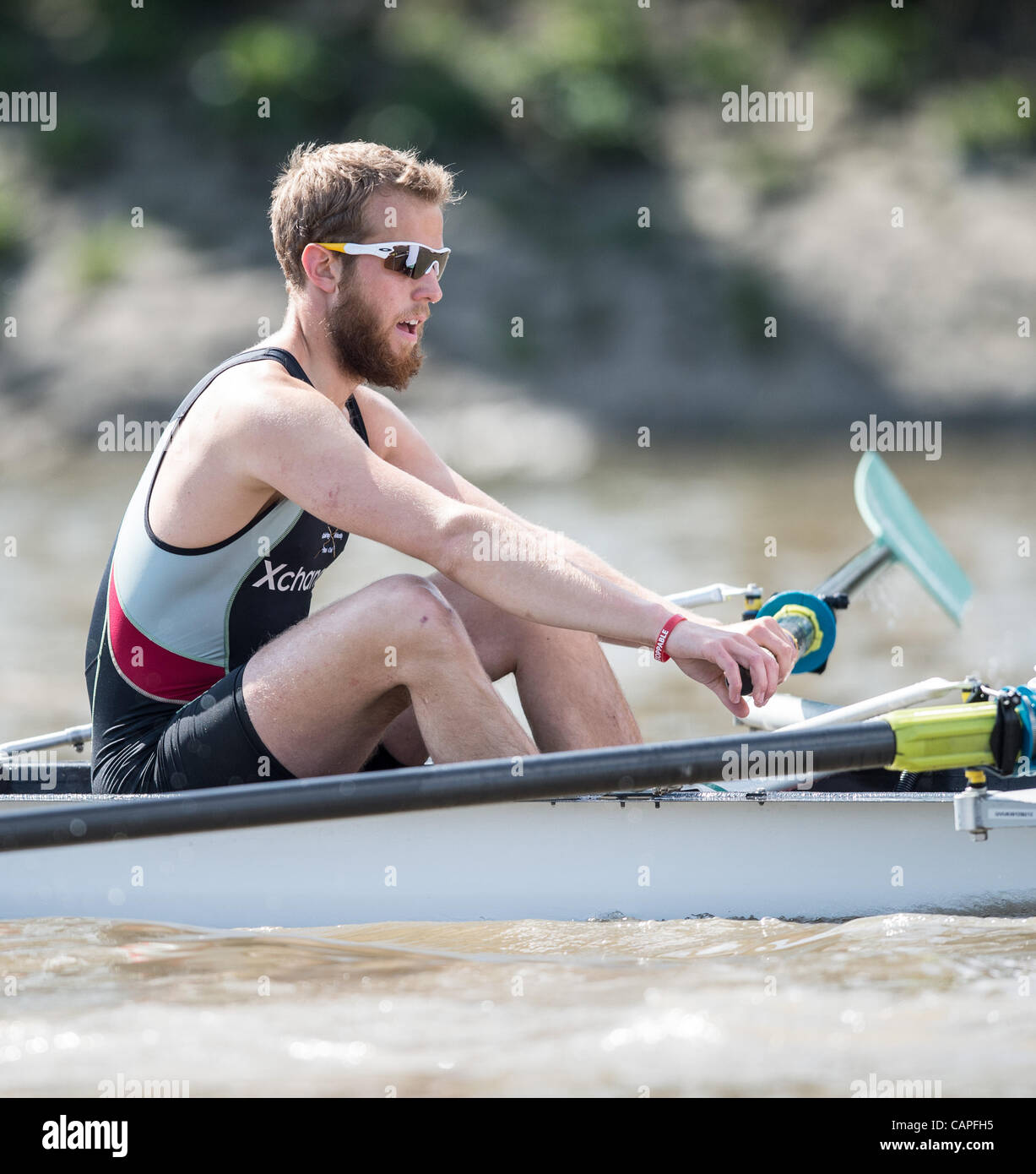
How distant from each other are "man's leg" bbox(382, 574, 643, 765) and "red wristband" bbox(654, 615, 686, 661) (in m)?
0.32

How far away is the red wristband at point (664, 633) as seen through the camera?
8.50ft

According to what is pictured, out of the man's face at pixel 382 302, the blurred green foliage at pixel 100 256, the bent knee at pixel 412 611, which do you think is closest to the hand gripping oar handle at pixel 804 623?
the bent knee at pixel 412 611

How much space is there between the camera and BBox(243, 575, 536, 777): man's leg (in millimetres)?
2600

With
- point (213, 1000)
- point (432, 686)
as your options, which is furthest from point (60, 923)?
point (432, 686)

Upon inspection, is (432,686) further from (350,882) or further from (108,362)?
(108,362)

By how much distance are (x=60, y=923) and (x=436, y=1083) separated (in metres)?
1.00

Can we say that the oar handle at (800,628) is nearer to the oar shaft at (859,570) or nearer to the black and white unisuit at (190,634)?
the oar shaft at (859,570)

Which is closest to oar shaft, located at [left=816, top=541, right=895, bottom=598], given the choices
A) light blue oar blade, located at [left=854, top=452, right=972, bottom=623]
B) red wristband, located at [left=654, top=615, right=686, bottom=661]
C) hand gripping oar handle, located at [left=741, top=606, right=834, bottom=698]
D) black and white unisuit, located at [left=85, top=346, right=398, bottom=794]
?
light blue oar blade, located at [left=854, top=452, right=972, bottom=623]

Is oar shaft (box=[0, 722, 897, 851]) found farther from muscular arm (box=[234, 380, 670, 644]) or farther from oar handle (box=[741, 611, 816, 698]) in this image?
oar handle (box=[741, 611, 816, 698])

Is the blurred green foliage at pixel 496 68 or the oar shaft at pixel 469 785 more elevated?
the blurred green foliage at pixel 496 68

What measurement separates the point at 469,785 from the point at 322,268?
3.49ft

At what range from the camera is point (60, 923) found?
2.89m

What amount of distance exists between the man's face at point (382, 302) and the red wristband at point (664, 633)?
68 centimetres
